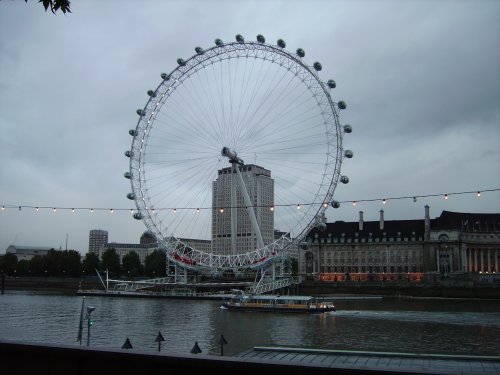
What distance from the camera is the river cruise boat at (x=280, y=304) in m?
59.8

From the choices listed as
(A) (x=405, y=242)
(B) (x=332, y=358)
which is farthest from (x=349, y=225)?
(B) (x=332, y=358)

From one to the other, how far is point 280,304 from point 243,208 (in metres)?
49.3

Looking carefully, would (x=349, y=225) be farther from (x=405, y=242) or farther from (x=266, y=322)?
(x=266, y=322)

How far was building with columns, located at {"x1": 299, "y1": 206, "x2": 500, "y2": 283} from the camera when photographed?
386 ft

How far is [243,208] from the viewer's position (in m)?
111

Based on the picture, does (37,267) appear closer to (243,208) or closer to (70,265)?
(70,265)

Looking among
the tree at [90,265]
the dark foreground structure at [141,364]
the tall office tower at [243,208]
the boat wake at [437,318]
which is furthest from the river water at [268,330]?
the tree at [90,265]

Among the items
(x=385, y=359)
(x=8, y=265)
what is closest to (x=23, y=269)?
(x=8, y=265)

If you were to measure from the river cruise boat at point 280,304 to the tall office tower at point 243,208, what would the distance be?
7.22 metres

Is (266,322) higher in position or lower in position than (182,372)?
lower

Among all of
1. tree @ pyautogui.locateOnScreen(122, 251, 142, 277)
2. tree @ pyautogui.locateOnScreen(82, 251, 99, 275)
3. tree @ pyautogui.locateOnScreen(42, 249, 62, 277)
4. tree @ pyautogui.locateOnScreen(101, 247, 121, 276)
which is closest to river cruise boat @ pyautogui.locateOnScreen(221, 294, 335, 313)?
tree @ pyautogui.locateOnScreen(101, 247, 121, 276)

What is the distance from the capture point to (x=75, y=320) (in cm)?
4716

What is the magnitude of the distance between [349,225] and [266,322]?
283 feet

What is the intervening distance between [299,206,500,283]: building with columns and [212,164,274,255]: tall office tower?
507 inches
